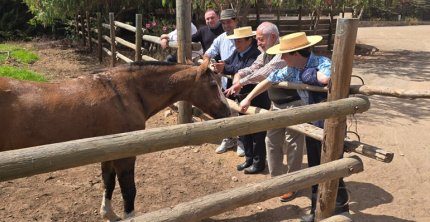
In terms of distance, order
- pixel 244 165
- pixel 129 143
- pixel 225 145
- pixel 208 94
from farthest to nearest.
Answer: pixel 225 145 < pixel 244 165 < pixel 208 94 < pixel 129 143

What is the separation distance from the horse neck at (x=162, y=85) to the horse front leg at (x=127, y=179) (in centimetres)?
49

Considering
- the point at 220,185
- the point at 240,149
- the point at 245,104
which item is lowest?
the point at 220,185

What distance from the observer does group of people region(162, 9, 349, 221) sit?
11.2 feet

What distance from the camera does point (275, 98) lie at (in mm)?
3871

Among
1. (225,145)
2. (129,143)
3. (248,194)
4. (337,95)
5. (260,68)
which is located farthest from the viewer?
Answer: (225,145)

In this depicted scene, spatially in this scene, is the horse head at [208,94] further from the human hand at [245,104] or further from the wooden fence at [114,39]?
the wooden fence at [114,39]

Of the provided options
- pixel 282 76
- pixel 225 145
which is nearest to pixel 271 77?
pixel 282 76

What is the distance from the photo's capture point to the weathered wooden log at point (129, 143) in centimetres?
162

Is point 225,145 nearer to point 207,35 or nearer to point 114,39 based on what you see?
point 207,35

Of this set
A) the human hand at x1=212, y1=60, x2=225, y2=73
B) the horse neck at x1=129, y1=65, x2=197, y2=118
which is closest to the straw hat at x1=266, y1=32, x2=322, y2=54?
the horse neck at x1=129, y1=65, x2=197, y2=118

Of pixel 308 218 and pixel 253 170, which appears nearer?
pixel 308 218

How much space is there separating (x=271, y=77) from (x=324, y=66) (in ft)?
1.78

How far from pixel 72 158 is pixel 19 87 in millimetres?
1696

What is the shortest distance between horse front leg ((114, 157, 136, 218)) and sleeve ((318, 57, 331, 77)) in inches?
69.7
